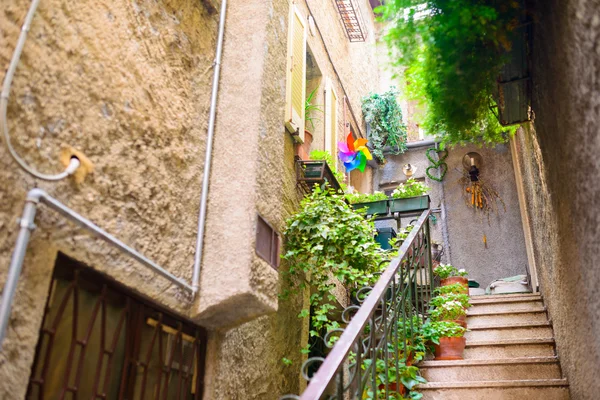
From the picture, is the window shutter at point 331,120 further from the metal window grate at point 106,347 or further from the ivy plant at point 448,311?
the metal window grate at point 106,347

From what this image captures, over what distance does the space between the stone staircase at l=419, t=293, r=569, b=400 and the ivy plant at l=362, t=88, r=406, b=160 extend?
5.04m

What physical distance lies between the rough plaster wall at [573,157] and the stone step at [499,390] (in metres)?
0.14

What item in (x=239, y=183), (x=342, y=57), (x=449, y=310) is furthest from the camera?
(x=342, y=57)

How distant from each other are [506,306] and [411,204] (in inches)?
76.9

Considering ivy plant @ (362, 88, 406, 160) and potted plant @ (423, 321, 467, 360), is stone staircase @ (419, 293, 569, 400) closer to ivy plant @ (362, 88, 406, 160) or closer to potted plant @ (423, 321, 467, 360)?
potted plant @ (423, 321, 467, 360)

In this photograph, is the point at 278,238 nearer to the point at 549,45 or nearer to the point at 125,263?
the point at 125,263

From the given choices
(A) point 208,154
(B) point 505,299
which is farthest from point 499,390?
(A) point 208,154

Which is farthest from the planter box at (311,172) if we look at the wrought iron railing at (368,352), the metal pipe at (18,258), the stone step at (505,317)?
the metal pipe at (18,258)

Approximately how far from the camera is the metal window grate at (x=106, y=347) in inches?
79.7

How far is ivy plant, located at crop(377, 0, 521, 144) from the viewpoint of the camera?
224 centimetres

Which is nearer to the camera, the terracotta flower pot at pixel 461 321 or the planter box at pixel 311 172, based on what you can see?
the terracotta flower pot at pixel 461 321

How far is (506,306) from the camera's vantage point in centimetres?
477

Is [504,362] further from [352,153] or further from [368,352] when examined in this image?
[352,153]

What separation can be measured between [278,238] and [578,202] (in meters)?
1.68
